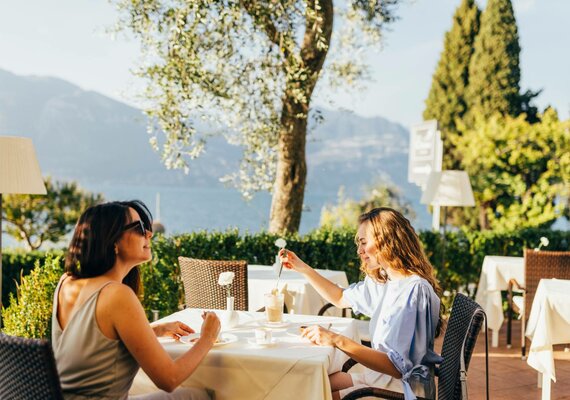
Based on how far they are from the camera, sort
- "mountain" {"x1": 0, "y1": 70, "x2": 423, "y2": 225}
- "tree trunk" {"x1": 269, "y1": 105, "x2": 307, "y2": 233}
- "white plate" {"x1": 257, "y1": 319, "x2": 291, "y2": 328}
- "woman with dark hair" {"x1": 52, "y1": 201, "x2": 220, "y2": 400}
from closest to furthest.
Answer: "woman with dark hair" {"x1": 52, "y1": 201, "x2": 220, "y2": 400} < "white plate" {"x1": 257, "y1": 319, "x2": 291, "y2": 328} < "tree trunk" {"x1": 269, "y1": 105, "x2": 307, "y2": 233} < "mountain" {"x1": 0, "y1": 70, "x2": 423, "y2": 225}

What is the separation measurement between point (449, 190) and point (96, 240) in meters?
6.02

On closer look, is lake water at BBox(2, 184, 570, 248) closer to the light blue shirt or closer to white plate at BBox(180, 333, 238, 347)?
white plate at BBox(180, 333, 238, 347)

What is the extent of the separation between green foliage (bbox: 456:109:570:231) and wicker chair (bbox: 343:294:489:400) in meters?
10.8

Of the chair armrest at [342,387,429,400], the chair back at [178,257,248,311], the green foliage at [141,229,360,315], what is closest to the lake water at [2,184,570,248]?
the green foliage at [141,229,360,315]

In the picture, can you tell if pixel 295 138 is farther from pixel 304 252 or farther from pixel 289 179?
pixel 304 252

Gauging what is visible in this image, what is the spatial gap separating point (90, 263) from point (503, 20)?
18.9m

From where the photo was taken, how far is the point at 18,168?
420cm

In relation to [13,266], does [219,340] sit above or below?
above

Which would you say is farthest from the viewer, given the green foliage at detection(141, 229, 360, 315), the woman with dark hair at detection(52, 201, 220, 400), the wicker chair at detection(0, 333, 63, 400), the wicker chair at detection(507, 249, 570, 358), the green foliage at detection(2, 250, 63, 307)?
the green foliage at detection(2, 250, 63, 307)

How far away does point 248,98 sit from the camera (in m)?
8.62

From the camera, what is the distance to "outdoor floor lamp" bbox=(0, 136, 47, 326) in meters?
4.15

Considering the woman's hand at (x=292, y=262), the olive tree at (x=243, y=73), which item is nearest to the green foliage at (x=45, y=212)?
the olive tree at (x=243, y=73)

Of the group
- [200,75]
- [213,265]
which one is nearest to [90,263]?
[213,265]

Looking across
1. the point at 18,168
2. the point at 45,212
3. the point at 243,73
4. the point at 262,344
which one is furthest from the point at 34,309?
the point at 45,212
